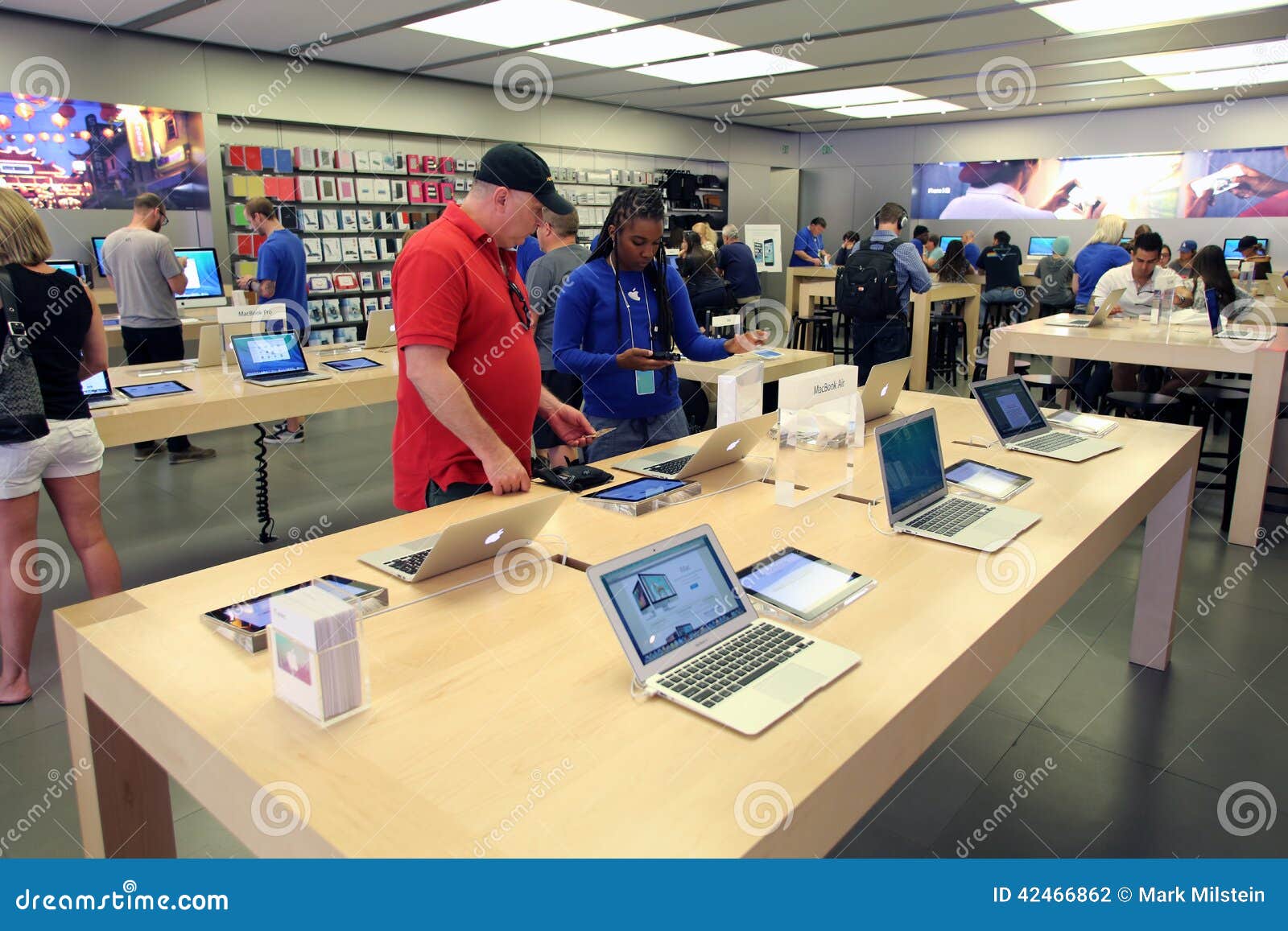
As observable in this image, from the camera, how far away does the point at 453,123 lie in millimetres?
9922

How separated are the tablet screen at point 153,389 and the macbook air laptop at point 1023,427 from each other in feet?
11.4

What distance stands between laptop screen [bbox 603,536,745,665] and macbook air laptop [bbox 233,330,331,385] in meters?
3.40

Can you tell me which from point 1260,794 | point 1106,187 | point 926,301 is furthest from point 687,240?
point 1106,187

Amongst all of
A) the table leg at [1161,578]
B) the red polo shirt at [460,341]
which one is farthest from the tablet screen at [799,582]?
the table leg at [1161,578]

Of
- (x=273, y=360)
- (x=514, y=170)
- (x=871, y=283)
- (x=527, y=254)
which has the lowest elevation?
(x=273, y=360)

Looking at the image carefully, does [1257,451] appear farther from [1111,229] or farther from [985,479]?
[1111,229]

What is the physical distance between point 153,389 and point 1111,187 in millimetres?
14099

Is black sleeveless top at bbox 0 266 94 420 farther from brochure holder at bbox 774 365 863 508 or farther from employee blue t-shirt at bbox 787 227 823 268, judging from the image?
employee blue t-shirt at bbox 787 227 823 268

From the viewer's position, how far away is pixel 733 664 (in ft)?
4.88

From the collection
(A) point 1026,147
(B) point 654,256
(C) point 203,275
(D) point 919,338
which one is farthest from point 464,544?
(A) point 1026,147

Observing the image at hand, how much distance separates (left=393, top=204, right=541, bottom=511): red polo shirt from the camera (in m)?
2.11
